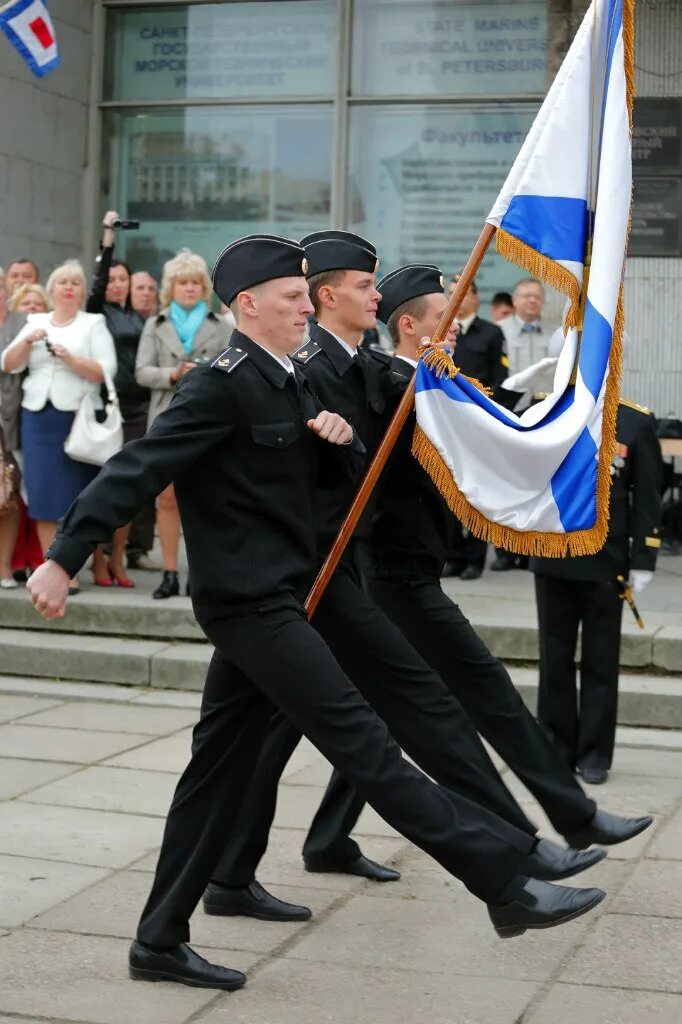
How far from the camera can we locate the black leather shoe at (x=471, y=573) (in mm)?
10617

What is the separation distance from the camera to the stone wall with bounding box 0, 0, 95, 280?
540 inches

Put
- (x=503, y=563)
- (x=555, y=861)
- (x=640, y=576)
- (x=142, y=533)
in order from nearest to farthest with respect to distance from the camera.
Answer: (x=555, y=861) → (x=640, y=576) → (x=142, y=533) → (x=503, y=563)

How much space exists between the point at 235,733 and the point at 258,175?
35.1 ft

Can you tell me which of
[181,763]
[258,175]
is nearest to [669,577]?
[181,763]

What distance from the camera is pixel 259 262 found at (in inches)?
176

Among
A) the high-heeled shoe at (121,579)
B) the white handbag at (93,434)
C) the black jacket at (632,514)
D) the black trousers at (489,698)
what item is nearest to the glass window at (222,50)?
the white handbag at (93,434)

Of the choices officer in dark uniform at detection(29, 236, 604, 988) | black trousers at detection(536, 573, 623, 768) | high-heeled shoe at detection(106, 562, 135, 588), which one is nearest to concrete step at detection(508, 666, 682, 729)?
black trousers at detection(536, 573, 623, 768)

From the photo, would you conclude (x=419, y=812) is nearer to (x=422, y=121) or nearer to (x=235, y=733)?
(x=235, y=733)

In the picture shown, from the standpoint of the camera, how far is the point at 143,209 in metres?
14.8

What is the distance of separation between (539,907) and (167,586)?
5588mm

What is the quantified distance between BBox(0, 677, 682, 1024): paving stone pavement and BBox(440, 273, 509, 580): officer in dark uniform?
367 centimetres

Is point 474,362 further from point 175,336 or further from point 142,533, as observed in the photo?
point 142,533

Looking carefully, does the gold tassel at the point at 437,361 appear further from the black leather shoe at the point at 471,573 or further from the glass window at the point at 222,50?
the glass window at the point at 222,50

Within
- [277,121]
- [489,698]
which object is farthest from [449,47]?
[489,698]
